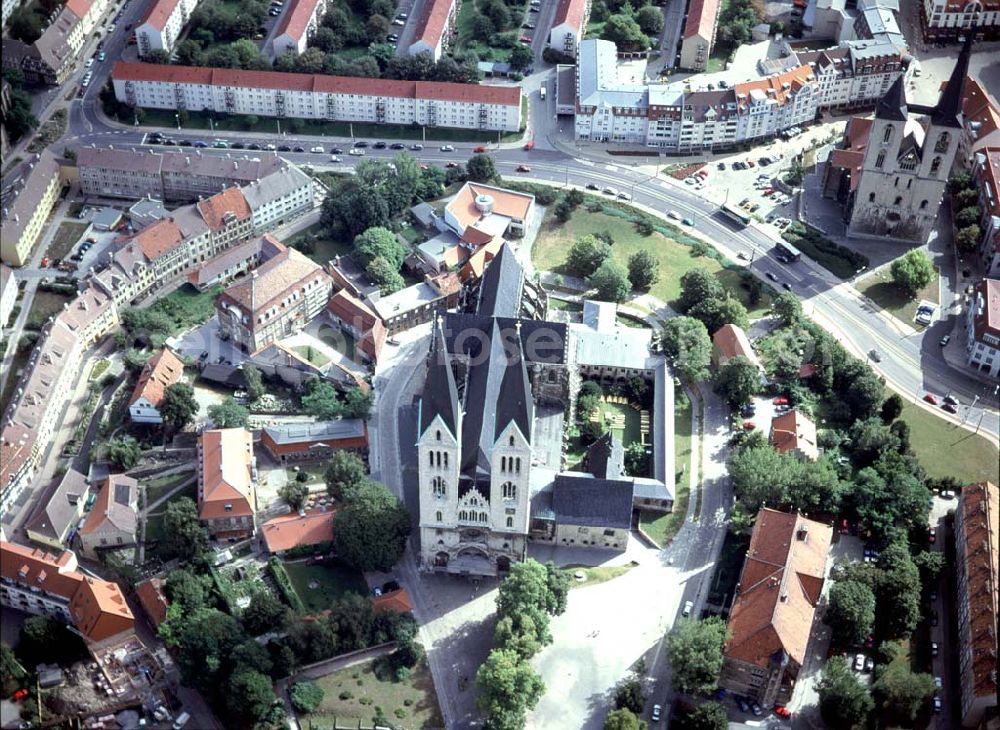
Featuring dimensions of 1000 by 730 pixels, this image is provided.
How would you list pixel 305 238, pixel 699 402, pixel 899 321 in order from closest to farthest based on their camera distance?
pixel 699 402, pixel 899 321, pixel 305 238

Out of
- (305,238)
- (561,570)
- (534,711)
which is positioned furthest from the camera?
(305,238)

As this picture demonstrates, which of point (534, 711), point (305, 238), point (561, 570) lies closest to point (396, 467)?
point (561, 570)

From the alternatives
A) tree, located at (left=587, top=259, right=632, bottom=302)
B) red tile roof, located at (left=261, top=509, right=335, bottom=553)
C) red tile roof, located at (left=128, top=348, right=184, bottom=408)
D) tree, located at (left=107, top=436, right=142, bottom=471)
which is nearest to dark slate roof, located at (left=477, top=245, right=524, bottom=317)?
tree, located at (left=587, top=259, right=632, bottom=302)

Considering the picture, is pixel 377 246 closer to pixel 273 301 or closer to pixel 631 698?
pixel 273 301

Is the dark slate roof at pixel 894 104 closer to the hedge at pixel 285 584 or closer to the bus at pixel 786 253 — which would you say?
the bus at pixel 786 253

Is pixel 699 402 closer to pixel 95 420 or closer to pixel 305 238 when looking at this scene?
pixel 305 238

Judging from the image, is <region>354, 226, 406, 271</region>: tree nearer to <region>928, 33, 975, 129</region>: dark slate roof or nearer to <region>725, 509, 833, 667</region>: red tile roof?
<region>725, 509, 833, 667</region>: red tile roof

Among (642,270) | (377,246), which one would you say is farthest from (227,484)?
(642,270)

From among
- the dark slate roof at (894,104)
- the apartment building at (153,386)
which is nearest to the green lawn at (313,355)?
the apartment building at (153,386)
